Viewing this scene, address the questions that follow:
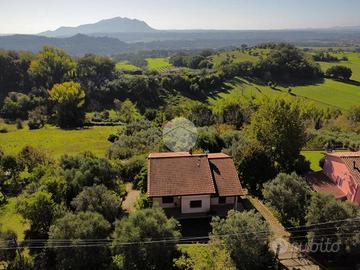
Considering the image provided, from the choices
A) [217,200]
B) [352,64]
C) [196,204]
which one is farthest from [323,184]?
[352,64]

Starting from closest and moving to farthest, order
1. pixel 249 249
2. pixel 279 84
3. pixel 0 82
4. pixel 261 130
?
1. pixel 249 249
2. pixel 261 130
3. pixel 0 82
4. pixel 279 84

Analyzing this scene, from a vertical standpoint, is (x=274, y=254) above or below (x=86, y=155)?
below

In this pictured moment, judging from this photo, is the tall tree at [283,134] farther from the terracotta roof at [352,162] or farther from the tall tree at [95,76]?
the tall tree at [95,76]

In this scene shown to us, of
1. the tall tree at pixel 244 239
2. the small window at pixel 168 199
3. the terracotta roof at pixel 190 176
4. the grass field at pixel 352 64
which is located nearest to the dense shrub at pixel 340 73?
the grass field at pixel 352 64

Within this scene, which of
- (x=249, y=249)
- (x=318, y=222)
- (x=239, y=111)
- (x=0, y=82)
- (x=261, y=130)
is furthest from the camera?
(x=0, y=82)

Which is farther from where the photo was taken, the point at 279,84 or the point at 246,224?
the point at 279,84

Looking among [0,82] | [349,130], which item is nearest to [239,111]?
[349,130]

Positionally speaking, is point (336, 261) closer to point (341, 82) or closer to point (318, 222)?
point (318, 222)
